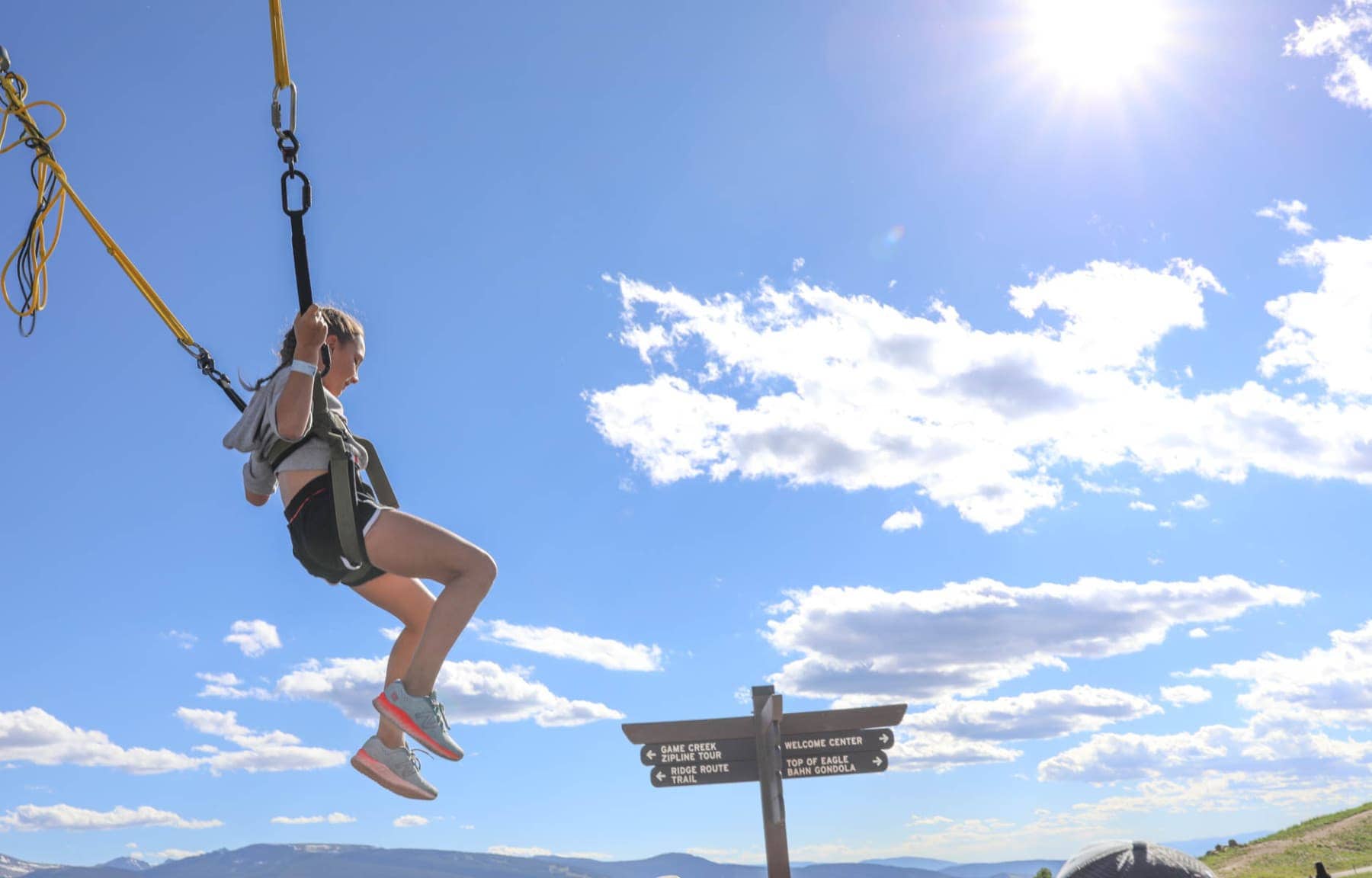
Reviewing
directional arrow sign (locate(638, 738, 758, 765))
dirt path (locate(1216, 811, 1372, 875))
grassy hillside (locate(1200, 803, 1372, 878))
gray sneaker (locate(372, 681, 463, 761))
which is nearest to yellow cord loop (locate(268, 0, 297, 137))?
gray sneaker (locate(372, 681, 463, 761))

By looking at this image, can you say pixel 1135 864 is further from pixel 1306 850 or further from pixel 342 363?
pixel 1306 850

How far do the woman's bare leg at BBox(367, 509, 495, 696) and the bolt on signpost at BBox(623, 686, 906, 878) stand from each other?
11.7 metres

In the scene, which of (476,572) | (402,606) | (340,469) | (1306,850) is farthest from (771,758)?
(1306,850)

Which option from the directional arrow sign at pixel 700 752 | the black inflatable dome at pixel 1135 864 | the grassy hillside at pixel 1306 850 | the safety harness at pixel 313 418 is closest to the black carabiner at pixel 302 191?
the safety harness at pixel 313 418

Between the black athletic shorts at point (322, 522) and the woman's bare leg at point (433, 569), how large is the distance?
0.08m

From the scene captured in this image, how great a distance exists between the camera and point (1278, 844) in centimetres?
2884

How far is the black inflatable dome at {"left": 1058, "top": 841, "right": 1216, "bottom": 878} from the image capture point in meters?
1.73

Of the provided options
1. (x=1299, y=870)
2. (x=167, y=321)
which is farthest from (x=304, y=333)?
(x=1299, y=870)

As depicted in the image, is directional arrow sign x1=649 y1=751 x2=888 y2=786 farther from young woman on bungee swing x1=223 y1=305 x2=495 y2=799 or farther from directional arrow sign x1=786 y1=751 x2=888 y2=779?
young woman on bungee swing x1=223 y1=305 x2=495 y2=799

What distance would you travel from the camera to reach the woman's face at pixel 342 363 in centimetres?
432

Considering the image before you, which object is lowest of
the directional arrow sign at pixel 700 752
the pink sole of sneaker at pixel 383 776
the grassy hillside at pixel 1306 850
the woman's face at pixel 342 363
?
the grassy hillside at pixel 1306 850

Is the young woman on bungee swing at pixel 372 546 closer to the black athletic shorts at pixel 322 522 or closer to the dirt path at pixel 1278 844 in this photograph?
the black athletic shorts at pixel 322 522

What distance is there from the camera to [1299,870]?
25172mm

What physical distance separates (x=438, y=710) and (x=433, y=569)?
1.92ft
